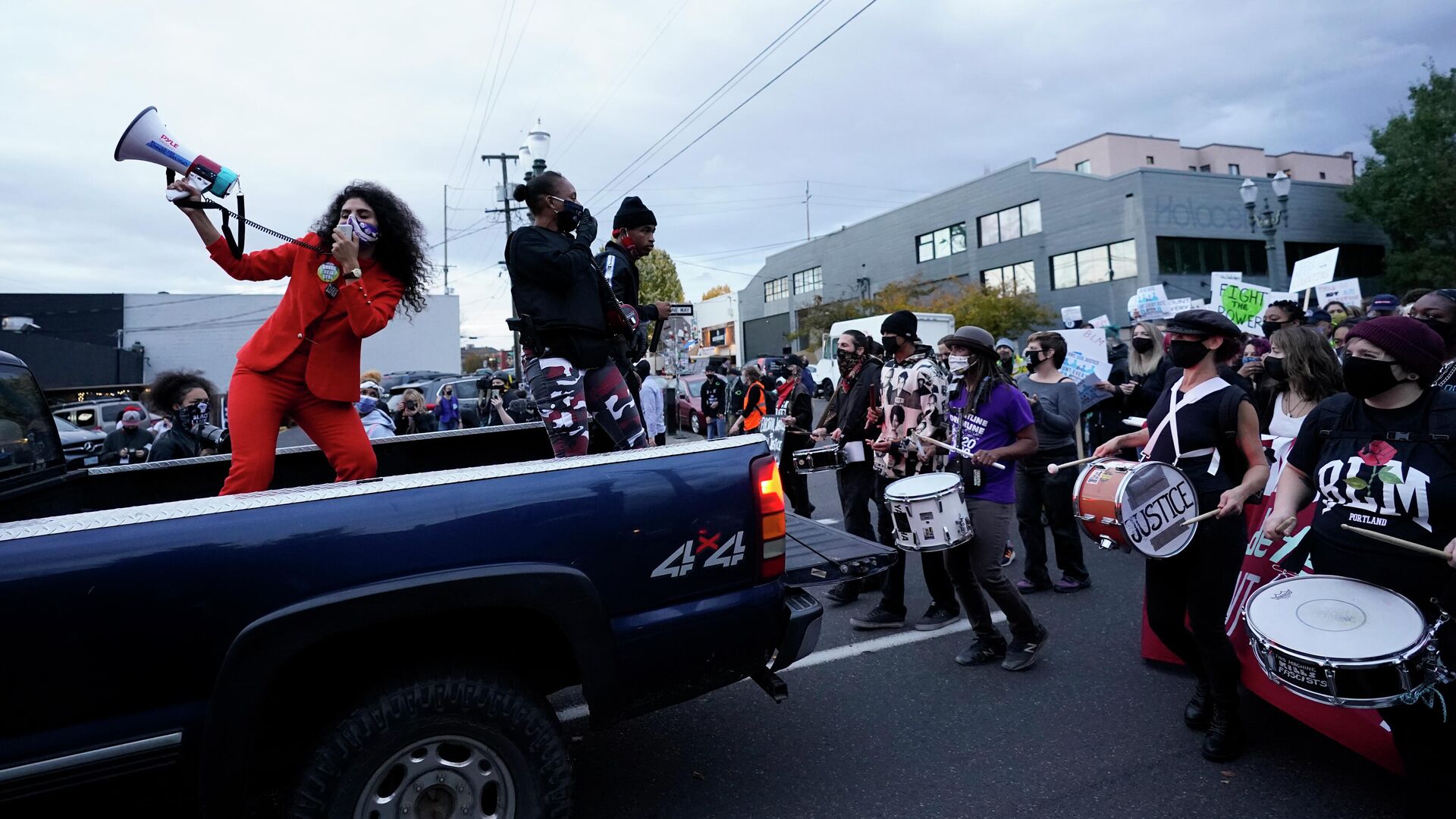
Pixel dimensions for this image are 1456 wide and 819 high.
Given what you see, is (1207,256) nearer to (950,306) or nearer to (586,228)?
(950,306)

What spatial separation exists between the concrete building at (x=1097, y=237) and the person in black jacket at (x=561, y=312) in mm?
27243

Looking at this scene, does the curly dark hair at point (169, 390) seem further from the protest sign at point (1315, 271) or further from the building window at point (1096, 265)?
the building window at point (1096, 265)

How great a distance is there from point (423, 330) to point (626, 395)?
49.2 m

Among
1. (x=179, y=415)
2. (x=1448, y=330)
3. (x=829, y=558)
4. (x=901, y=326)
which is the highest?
(x=901, y=326)

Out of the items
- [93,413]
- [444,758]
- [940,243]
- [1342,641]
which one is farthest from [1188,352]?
[940,243]

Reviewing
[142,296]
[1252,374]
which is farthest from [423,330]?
[1252,374]

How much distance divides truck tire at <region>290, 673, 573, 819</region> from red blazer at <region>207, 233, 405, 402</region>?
5.01ft

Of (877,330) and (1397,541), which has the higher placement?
(877,330)

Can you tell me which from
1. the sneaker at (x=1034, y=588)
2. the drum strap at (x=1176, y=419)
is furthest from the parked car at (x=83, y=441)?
the drum strap at (x=1176, y=419)

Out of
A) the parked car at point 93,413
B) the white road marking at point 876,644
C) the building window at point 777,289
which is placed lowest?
the white road marking at point 876,644

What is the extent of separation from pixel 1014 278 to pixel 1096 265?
3946 mm

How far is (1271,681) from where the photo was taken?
11.2 ft

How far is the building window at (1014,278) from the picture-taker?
34875 millimetres

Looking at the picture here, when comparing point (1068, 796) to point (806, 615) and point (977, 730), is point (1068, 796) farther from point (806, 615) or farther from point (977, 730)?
point (806, 615)
